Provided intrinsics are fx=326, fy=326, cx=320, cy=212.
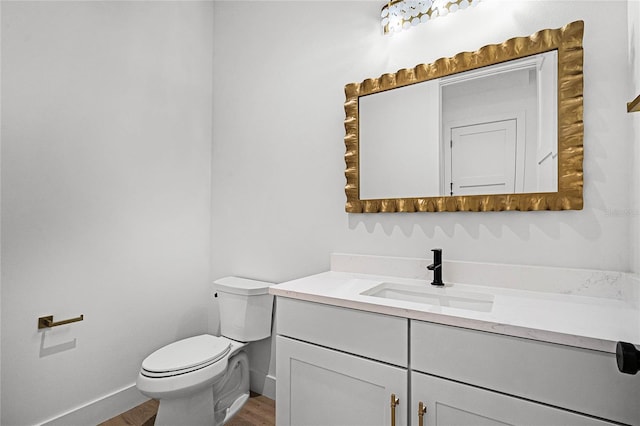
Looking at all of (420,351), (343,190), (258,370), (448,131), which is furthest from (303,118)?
(258,370)

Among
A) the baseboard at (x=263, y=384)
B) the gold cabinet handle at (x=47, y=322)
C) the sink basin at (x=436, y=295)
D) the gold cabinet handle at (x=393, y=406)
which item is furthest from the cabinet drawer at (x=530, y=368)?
the gold cabinet handle at (x=47, y=322)

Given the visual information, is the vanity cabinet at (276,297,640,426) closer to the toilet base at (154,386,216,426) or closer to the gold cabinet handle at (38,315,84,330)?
the toilet base at (154,386,216,426)

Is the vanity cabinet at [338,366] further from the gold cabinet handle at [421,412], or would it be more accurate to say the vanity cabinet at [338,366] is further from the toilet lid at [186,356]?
the toilet lid at [186,356]

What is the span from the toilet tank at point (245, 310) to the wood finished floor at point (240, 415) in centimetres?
41

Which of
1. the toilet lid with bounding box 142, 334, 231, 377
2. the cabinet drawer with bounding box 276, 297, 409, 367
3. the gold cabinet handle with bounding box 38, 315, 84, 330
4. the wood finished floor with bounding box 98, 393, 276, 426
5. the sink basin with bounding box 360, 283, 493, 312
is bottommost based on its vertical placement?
the wood finished floor with bounding box 98, 393, 276, 426

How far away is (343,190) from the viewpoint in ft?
5.88

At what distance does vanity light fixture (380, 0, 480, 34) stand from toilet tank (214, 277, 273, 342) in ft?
5.16

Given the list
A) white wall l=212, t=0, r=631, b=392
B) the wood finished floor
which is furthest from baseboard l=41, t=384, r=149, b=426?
white wall l=212, t=0, r=631, b=392

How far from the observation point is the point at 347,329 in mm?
1162

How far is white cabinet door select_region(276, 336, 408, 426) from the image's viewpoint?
3.51 ft

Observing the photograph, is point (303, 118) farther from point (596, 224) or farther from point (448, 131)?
point (596, 224)

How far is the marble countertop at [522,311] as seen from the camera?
819 mm

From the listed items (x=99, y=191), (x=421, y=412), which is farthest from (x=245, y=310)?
(x=421, y=412)

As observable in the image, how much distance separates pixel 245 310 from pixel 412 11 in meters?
1.81
